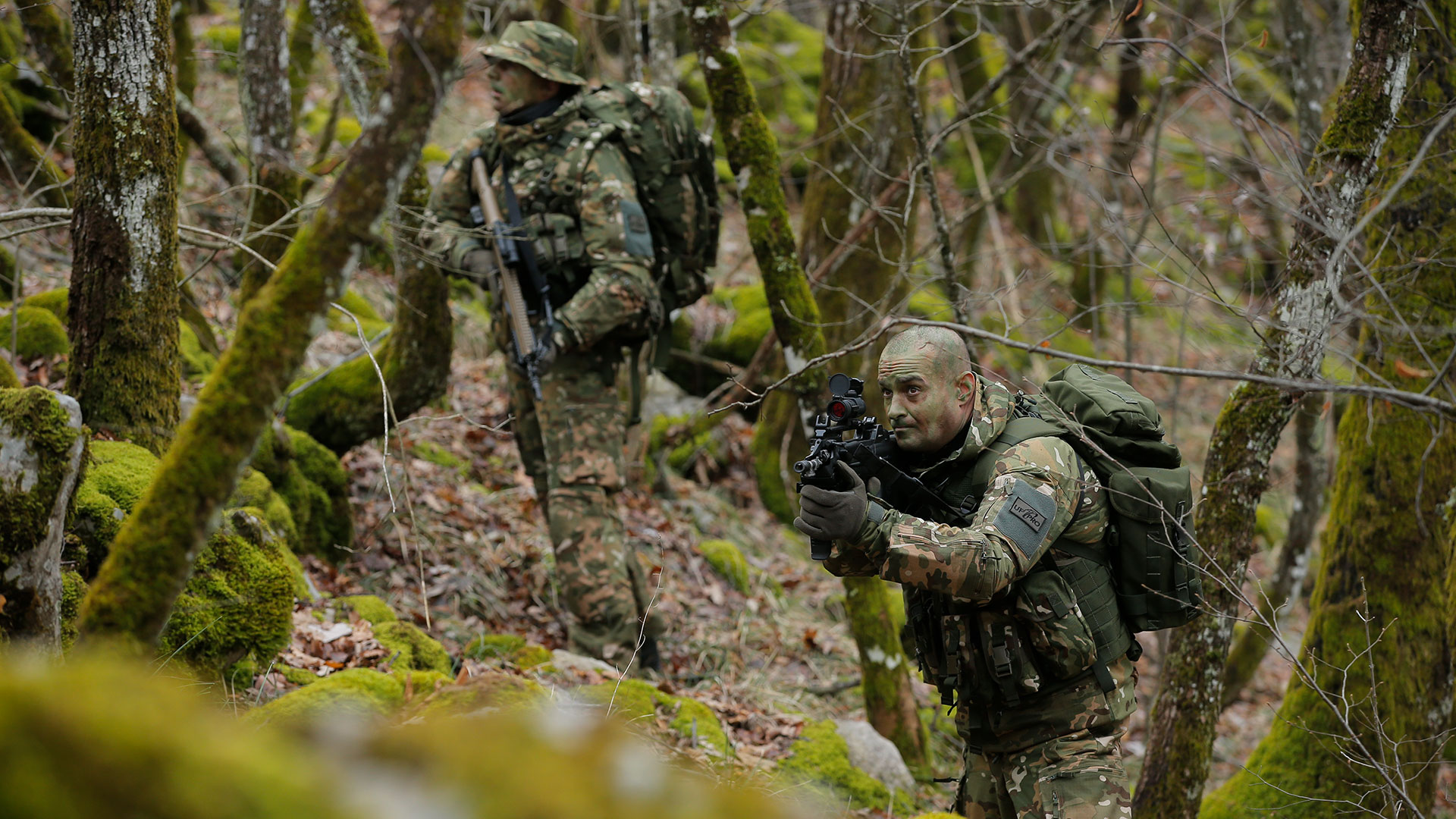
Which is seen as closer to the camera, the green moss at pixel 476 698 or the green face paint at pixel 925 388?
the green moss at pixel 476 698

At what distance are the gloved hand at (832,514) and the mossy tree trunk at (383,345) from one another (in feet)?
11.9

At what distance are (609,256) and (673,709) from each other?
8.45 feet

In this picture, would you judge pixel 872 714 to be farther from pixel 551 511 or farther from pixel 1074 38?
pixel 1074 38

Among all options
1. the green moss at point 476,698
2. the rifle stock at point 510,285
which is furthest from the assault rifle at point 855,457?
the rifle stock at point 510,285

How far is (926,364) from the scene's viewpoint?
12.3 feet

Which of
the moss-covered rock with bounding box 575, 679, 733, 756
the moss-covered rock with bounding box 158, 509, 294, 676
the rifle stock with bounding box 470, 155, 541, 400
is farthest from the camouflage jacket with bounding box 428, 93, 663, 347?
the moss-covered rock with bounding box 158, 509, 294, 676

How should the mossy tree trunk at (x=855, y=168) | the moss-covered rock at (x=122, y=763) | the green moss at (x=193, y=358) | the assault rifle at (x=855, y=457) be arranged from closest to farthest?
the moss-covered rock at (x=122, y=763), the assault rifle at (x=855, y=457), the green moss at (x=193, y=358), the mossy tree trunk at (x=855, y=168)

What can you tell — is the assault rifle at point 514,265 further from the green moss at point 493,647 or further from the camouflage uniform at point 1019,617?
the camouflage uniform at point 1019,617

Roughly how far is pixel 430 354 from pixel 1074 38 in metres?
9.19

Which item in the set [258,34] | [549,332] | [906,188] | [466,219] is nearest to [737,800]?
[549,332]

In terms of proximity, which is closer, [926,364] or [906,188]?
[926,364]

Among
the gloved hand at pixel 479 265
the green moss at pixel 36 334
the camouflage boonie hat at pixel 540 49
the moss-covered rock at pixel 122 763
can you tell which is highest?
the camouflage boonie hat at pixel 540 49

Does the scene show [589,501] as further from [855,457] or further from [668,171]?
[855,457]

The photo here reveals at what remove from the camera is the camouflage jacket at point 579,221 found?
5.94 metres
